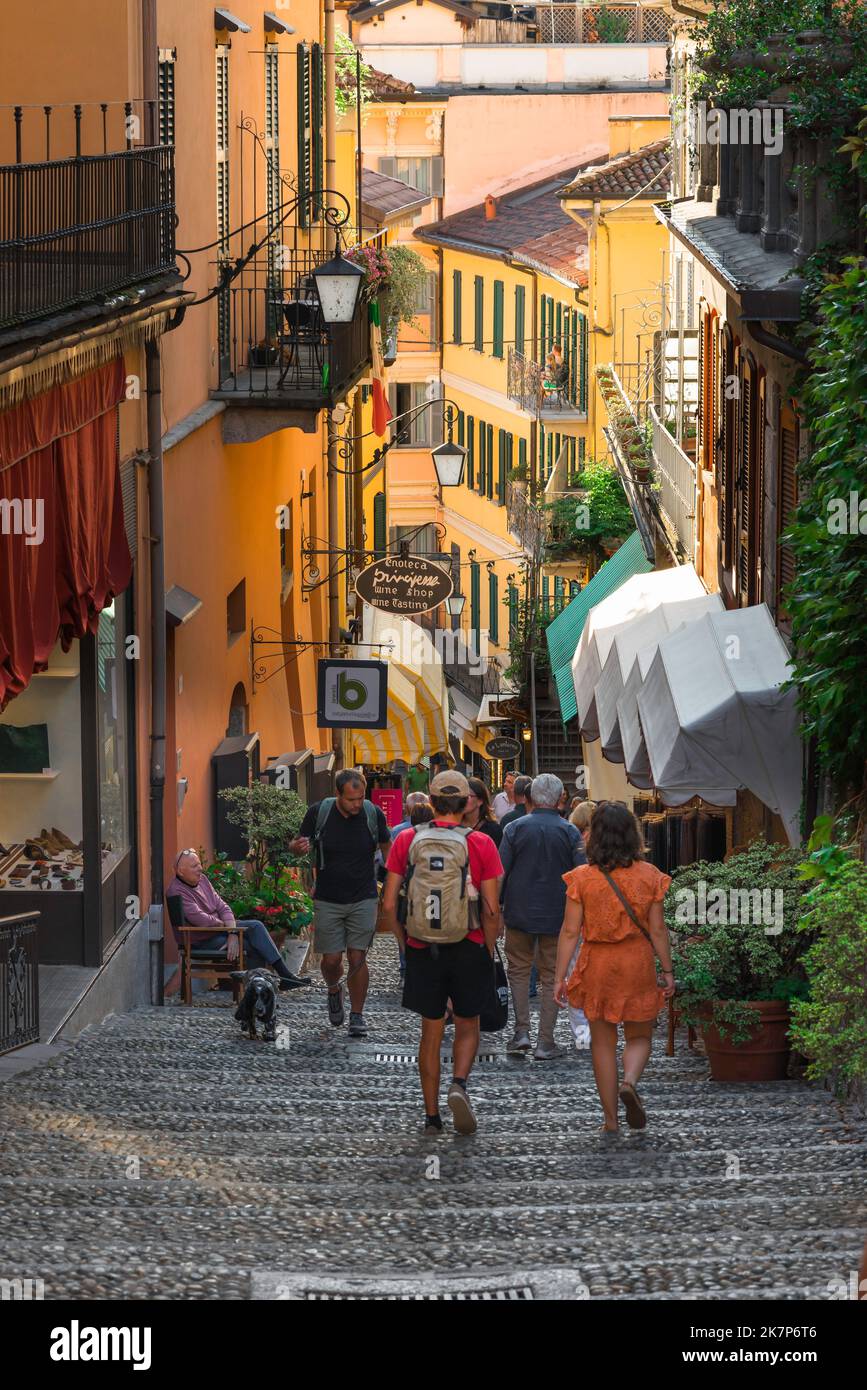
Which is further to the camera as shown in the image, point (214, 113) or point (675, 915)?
point (214, 113)

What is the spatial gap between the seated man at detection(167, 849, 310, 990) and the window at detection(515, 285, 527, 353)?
2783cm

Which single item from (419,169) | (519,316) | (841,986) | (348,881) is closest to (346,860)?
(348,881)

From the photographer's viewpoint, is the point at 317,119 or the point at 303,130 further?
the point at 317,119

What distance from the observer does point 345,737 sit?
29.6 metres

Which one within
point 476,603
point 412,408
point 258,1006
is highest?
point 258,1006

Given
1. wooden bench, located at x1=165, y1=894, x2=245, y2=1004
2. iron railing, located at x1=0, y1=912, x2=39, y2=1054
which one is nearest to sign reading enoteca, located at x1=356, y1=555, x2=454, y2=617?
wooden bench, located at x1=165, y1=894, x2=245, y2=1004

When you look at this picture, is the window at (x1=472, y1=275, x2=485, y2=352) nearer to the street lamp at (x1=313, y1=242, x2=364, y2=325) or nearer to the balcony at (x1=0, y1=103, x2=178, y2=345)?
the street lamp at (x1=313, y1=242, x2=364, y2=325)

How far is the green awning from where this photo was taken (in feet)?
88.6

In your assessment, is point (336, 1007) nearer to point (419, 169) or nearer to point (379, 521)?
point (379, 521)

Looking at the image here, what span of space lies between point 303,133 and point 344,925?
1431 centimetres

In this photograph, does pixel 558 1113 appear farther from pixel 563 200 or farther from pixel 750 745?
pixel 563 200

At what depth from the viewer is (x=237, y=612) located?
66.8 ft
